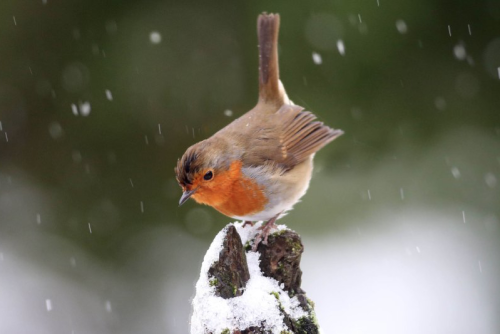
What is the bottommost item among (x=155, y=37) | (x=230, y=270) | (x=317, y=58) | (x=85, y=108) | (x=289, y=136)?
(x=230, y=270)

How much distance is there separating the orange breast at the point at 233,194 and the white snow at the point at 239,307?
81 cm

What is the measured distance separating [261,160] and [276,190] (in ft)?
0.59

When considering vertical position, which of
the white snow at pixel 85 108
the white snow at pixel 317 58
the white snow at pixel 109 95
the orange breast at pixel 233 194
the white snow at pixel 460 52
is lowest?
the orange breast at pixel 233 194

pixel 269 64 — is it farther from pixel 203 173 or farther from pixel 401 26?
pixel 401 26

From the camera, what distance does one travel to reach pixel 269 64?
11.7 ft

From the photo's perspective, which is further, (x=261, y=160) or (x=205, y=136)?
(x=205, y=136)

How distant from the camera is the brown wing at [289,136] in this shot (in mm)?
3094

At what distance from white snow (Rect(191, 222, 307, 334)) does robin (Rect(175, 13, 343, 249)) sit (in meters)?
0.26

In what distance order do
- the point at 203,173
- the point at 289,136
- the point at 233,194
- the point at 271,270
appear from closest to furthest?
the point at 271,270 < the point at 203,173 < the point at 233,194 < the point at 289,136

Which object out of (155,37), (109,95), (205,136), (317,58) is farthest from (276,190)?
(155,37)

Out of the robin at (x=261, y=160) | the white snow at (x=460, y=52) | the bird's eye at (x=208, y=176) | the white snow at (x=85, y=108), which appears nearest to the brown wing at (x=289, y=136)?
the robin at (x=261, y=160)

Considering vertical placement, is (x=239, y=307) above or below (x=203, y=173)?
below

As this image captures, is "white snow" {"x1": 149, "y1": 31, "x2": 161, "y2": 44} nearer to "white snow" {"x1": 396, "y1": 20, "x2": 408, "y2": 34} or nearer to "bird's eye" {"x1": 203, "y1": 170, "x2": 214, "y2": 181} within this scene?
"white snow" {"x1": 396, "y1": 20, "x2": 408, "y2": 34}

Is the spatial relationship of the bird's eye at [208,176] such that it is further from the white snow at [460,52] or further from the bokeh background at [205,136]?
the white snow at [460,52]
